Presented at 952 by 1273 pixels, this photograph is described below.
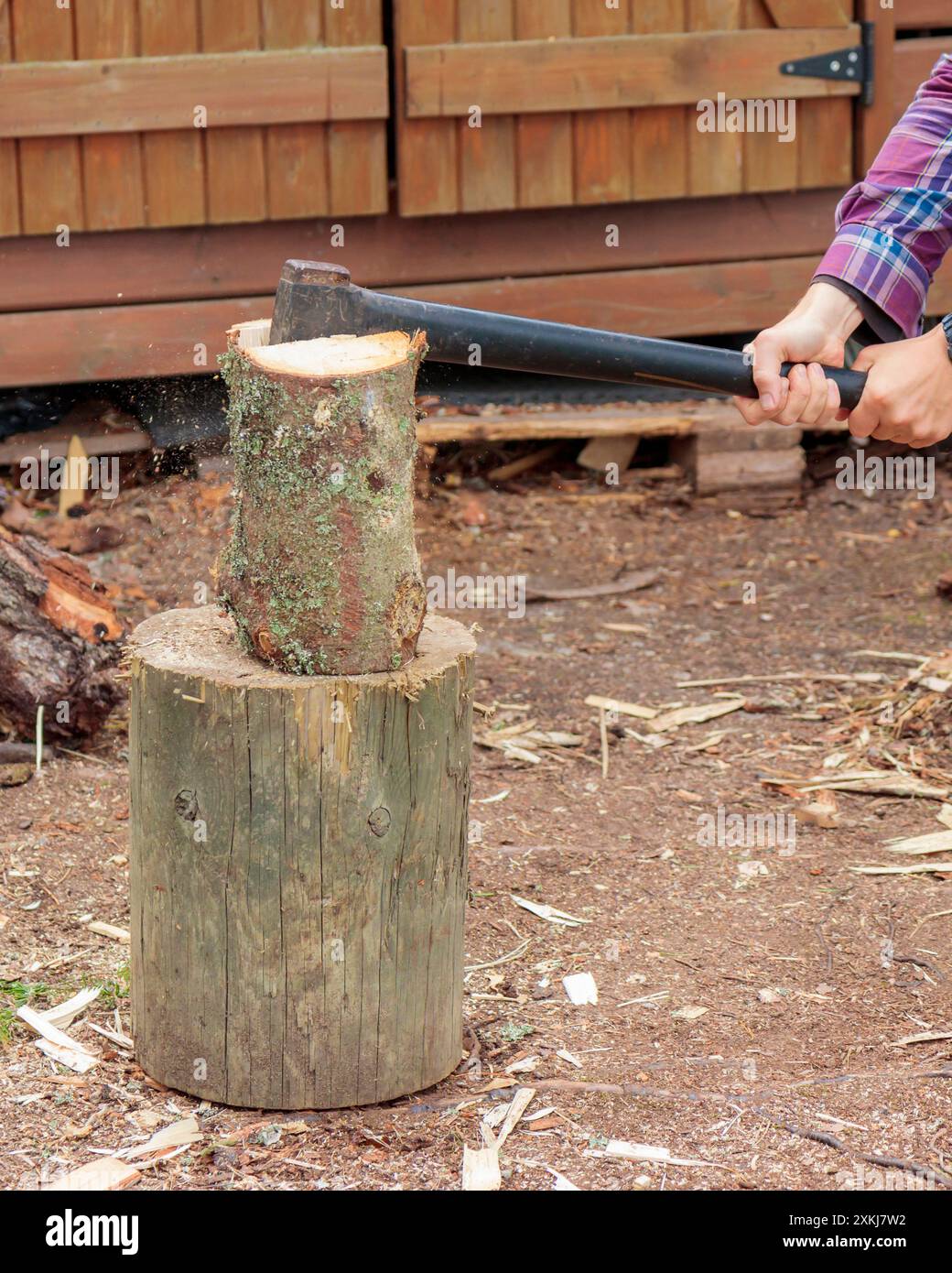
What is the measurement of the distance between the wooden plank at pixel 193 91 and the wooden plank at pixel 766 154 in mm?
1594

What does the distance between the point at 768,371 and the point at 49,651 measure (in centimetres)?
226

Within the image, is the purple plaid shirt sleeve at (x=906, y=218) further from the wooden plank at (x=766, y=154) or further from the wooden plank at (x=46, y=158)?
the wooden plank at (x=46, y=158)

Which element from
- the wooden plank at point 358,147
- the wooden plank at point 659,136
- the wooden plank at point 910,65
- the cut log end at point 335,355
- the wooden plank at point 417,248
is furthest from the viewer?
the wooden plank at point 910,65

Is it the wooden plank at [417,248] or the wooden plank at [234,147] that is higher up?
the wooden plank at [234,147]

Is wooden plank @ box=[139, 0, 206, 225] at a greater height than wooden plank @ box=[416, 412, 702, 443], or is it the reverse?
wooden plank @ box=[139, 0, 206, 225]

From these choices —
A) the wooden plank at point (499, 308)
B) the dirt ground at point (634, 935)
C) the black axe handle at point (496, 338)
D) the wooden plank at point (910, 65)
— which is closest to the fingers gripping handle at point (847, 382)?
the black axe handle at point (496, 338)

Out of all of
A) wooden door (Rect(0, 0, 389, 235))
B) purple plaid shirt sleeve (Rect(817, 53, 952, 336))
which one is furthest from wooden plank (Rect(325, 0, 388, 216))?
purple plaid shirt sleeve (Rect(817, 53, 952, 336))

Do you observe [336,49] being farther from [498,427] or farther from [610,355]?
[610,355]

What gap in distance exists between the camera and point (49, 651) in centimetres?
415

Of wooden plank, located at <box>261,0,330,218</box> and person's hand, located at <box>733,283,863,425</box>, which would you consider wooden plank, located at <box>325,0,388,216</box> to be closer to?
wooden plank, located at <box>261,0,330,218</box>

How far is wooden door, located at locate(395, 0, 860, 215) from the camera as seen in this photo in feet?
19.4

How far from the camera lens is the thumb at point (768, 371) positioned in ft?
9.31

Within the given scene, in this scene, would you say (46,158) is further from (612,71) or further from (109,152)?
(612,71)

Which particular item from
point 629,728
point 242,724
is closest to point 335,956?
point 242,724
